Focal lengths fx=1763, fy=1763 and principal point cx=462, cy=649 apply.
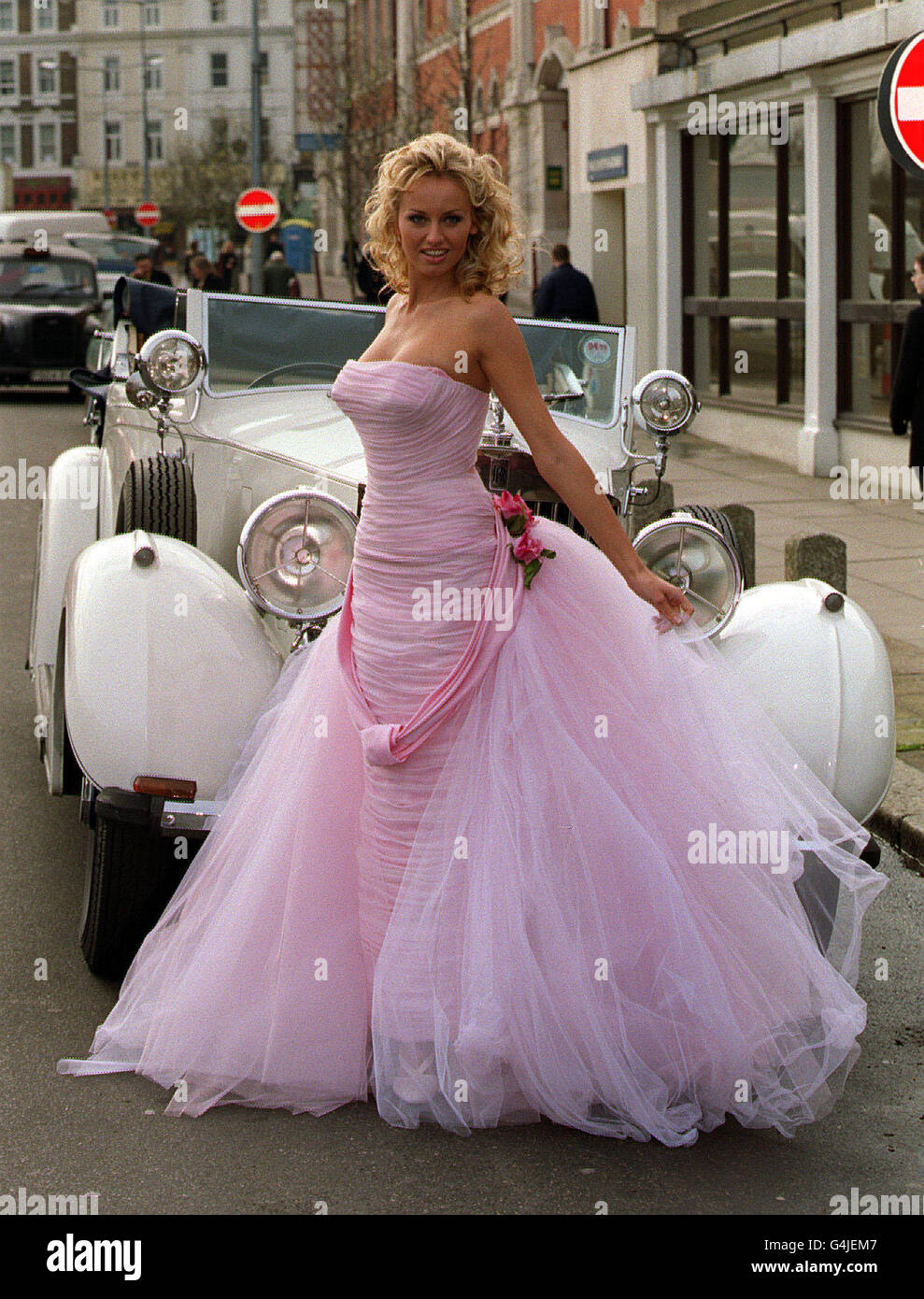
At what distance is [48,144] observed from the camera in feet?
318

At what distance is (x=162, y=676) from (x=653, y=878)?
4.78 ft

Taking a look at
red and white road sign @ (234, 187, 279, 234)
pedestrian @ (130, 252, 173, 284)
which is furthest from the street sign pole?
pedestrian @ (130, 252, 173, 284)

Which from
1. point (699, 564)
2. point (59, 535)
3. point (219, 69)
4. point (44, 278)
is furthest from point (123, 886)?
point (219, 69)

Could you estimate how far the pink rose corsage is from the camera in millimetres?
4074

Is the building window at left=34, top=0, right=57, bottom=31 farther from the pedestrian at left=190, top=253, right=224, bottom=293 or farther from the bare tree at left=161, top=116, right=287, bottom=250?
the pedestrian at left=190, top=253, right=224, bottom=293

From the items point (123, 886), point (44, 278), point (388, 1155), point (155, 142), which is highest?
point (155, 142)

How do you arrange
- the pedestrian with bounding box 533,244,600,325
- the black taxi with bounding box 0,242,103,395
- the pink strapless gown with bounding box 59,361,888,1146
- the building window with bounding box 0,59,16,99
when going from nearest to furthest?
1. the pink strapless gown with bounding box 59,361,888,1146
2. the pedestrian with bounding box 533,244,600,325
3. the black taxi with bounding box 0,242,103,395
4. the building window with bounding box 0,59,16,99

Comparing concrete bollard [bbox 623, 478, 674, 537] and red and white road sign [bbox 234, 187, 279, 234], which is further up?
red and white road sign [bbox 234, 187, 279, 234]

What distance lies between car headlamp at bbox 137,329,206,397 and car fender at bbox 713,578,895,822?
2.20 meters

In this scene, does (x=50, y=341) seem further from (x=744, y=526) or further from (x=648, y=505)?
(x=648, y=505)

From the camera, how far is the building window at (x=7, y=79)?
96.9m

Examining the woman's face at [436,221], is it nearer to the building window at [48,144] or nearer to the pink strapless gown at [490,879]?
the pink strapless gown at [490,879]

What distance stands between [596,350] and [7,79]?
3913 inches

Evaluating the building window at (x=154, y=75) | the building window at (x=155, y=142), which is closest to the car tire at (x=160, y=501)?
the building window at (x=154, y=75)
